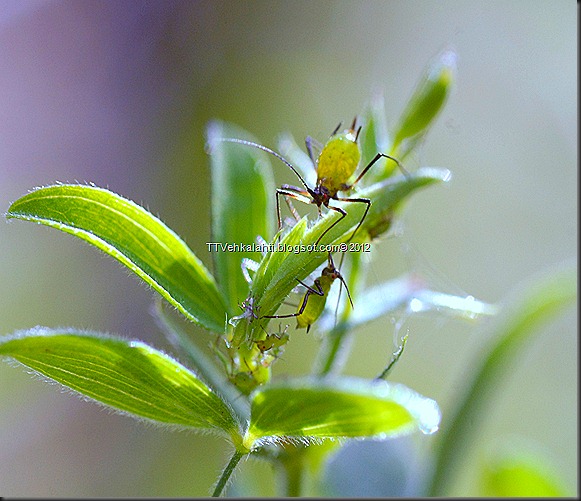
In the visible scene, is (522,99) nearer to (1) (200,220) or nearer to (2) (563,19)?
(2) (563,19)

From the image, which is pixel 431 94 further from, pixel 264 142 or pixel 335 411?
pixel 264 142

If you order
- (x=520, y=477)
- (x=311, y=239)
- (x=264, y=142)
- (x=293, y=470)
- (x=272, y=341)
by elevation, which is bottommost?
(x=520, y=477)

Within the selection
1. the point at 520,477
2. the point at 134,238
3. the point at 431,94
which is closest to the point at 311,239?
the point at 134,238

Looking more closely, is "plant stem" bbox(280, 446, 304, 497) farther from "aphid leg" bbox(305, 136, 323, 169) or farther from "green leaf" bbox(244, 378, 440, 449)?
"aphid leg" bbox(305, 136, 323, 169)

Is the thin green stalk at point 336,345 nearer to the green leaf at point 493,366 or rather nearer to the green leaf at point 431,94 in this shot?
the green leaf at point 431,94

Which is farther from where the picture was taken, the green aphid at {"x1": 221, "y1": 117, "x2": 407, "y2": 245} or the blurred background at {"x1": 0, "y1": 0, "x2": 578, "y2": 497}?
the blurred background at {"x1": 0, "y1": 0, "x2": 578, "y2": 497}

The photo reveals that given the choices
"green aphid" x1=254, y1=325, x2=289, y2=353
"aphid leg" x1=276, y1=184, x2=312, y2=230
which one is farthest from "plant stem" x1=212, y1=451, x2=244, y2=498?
"aphid leg" x1=276, y1=184, x2=312, y2=230
